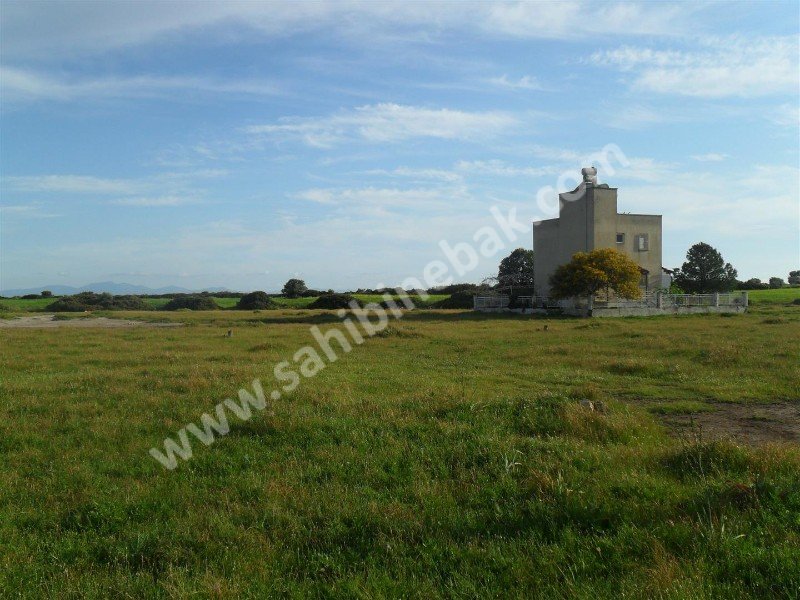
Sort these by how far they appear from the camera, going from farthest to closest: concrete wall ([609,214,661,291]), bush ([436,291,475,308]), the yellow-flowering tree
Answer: bush ([436,291,475,308]) → concrete wall ([609,214,661,291]) → the yellow-flowering tree

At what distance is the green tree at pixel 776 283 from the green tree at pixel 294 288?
7572cm

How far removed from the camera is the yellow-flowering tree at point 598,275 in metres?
46.5

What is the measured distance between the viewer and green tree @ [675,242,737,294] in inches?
2975

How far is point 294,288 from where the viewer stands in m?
94.3

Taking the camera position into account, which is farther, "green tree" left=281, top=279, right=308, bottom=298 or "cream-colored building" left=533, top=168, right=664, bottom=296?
"green tree" left=281, top=279, right=308, bottom=298

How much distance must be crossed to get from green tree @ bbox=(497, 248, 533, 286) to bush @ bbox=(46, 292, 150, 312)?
4920 cm

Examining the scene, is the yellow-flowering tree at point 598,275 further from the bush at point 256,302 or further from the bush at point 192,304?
the bush at point 192,304

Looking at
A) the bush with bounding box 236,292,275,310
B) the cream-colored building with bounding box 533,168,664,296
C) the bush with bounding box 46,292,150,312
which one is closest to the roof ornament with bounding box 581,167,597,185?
the cream-colored building with bounding box 533,168,664,296

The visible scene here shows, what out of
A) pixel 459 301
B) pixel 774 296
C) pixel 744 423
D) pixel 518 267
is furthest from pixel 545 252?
pixel 744 423

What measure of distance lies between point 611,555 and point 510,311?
4901cm

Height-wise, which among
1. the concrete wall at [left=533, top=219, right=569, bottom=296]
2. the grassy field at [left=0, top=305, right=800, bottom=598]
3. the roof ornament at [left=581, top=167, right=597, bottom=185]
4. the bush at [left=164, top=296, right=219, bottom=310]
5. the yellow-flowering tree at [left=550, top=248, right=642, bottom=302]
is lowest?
the grassy field at [left=0, top=305, right=800, bottom=598]

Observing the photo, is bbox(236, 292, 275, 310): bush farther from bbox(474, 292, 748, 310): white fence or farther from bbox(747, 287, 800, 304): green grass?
bbox(747, 287, 800, 304): green grass

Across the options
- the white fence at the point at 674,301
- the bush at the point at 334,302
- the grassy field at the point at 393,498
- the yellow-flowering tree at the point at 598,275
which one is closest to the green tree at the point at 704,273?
the white fence at the point at 674,301

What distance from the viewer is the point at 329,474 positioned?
7.12 meters
